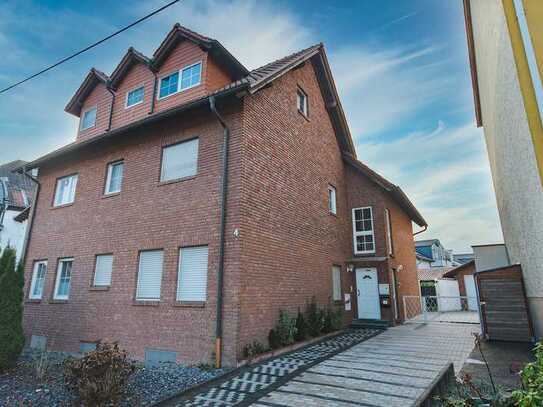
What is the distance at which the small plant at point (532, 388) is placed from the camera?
2049mm

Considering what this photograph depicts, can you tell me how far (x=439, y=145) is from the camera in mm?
13859

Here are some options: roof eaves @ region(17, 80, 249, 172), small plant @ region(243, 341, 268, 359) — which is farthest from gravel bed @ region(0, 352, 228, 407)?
roof eaves @ region(17, 80, 249, 172)

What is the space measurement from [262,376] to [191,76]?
28.7ft

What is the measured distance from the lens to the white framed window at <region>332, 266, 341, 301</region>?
12195mm

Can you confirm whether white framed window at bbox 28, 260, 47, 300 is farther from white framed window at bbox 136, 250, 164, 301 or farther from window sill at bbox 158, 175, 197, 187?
window sill at bbox 158, 175, 197, 187

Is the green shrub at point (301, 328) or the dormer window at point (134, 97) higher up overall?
the dormer window at point (134, 97)

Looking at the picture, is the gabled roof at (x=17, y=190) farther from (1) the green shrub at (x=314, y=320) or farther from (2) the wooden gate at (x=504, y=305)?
(2) the wooden gate at (x=504, y=305)

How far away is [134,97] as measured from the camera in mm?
11508

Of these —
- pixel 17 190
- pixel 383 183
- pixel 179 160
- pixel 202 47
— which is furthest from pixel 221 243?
pixel 17 190

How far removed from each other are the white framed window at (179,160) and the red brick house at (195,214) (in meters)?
0.04

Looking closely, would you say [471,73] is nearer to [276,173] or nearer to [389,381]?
[276,173]

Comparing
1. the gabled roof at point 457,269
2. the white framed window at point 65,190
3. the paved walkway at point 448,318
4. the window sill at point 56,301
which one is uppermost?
the white framed window at point 65,190

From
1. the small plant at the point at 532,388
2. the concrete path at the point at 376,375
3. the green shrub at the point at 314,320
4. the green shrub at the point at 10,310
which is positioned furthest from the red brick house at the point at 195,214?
the small plant at the point at 532,388

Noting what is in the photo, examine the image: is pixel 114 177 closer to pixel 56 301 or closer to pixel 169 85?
pixel 169 85
